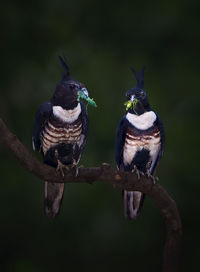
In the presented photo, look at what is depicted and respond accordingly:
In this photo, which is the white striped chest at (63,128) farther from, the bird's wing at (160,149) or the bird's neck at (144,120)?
the bird's wing at (160,149)

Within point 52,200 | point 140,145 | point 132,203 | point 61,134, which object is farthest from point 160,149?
point 52,200

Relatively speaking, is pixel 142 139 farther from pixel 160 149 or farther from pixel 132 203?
pixel 132 203

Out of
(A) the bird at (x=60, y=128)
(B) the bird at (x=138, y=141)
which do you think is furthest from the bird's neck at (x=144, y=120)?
(A) the bird at (x=60, y=128)

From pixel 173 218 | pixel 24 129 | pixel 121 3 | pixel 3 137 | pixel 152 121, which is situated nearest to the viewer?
pixel 3 137

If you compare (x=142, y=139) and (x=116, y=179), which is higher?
(x=142, y=139)

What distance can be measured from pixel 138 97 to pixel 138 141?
352 millimetres

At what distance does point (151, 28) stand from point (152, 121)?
269cm

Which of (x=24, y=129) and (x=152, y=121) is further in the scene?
(x=24, y=129)

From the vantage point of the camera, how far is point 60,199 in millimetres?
3035

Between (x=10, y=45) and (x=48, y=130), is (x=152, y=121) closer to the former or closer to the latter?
(x=48, y=130)

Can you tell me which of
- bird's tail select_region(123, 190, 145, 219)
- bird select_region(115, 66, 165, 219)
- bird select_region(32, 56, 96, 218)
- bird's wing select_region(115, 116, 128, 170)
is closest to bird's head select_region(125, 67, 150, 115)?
bird select_region(115, 66, 165, 219)

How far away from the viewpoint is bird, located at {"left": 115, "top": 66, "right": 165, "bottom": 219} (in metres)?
3.11

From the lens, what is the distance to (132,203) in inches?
133

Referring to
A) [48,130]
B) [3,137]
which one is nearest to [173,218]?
[48,130]
